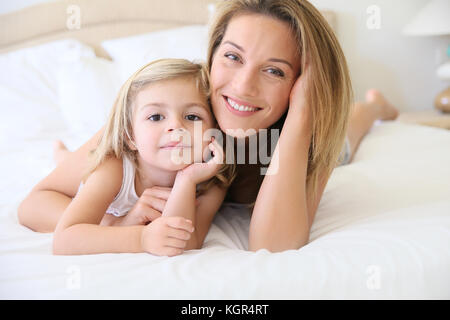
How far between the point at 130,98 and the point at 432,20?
220 centimetres

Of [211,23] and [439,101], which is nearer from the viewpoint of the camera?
[211,23]

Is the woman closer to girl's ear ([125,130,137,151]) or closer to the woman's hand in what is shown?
the woman's hand

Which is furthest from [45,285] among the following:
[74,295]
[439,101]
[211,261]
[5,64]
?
[439,101]

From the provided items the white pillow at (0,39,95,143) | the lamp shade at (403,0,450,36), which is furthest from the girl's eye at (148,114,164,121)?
the lamp shade at (403,0,450,36)

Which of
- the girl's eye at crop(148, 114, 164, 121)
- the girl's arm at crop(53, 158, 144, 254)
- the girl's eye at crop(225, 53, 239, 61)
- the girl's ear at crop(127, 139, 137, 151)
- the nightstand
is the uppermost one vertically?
the girl's eye at crop(225, 53, 239, 61)

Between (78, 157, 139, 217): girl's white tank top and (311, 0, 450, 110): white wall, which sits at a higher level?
(311, 0, 450, 110): white wall

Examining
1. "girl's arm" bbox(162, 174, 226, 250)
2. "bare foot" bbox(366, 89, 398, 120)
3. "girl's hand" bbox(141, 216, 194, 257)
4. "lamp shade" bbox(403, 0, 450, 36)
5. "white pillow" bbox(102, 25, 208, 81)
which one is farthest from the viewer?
"lamp shade" bbox(403, 0, 450, 36)

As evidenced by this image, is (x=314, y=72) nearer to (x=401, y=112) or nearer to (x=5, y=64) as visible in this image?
(x=5, y=64)

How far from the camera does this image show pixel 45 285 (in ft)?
2.56

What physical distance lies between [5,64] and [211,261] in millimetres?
1699

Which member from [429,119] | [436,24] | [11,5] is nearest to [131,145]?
[11,5]

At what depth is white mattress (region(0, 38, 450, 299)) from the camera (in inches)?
30.3

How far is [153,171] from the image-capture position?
1168mm

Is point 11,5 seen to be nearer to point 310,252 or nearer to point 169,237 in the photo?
point 169,237
